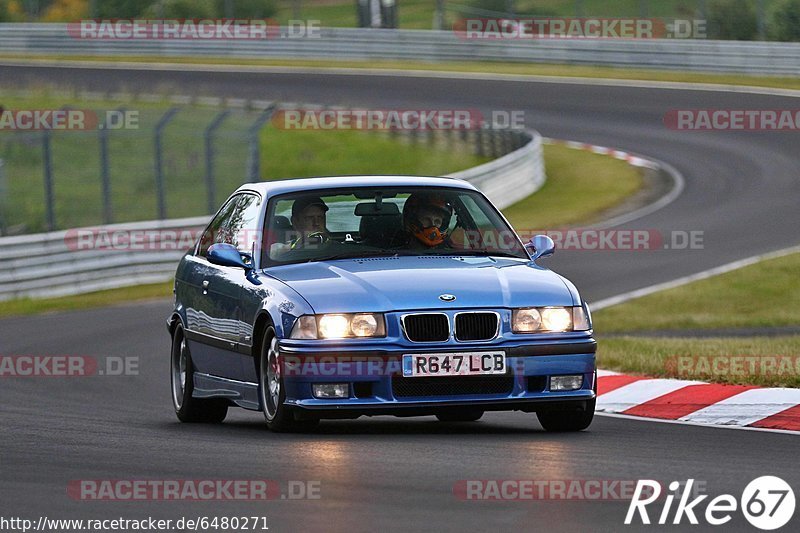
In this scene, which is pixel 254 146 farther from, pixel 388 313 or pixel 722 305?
pixel 388 313

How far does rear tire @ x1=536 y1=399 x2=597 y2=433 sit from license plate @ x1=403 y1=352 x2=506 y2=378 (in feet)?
2.46

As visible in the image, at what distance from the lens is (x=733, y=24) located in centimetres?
4412

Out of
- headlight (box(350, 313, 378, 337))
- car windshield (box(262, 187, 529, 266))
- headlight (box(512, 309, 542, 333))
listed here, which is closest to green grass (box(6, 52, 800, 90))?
car windshield (box(262, 187, 529, 266))

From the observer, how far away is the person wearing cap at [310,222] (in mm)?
9547

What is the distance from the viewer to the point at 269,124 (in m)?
39.1

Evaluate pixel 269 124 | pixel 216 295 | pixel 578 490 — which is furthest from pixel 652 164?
pixel 578 490

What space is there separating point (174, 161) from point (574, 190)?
8.33 metres

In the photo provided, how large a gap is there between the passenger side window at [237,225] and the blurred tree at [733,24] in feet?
114

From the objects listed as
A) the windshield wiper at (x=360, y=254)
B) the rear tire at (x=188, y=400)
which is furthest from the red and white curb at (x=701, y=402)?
the rear tire at (x=188, y=400)

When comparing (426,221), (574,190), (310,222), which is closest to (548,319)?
(426,221)

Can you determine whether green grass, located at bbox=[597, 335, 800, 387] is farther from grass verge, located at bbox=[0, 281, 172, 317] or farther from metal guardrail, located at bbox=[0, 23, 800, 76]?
metal guardrail, located at bbox=[0, 23, 800, 76]

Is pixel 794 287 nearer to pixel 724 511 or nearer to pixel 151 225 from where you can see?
pixel 151 225

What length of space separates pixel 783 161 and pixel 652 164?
2.46 meters

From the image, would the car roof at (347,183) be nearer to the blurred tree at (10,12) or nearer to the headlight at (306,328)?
the headlight at (306,328)
